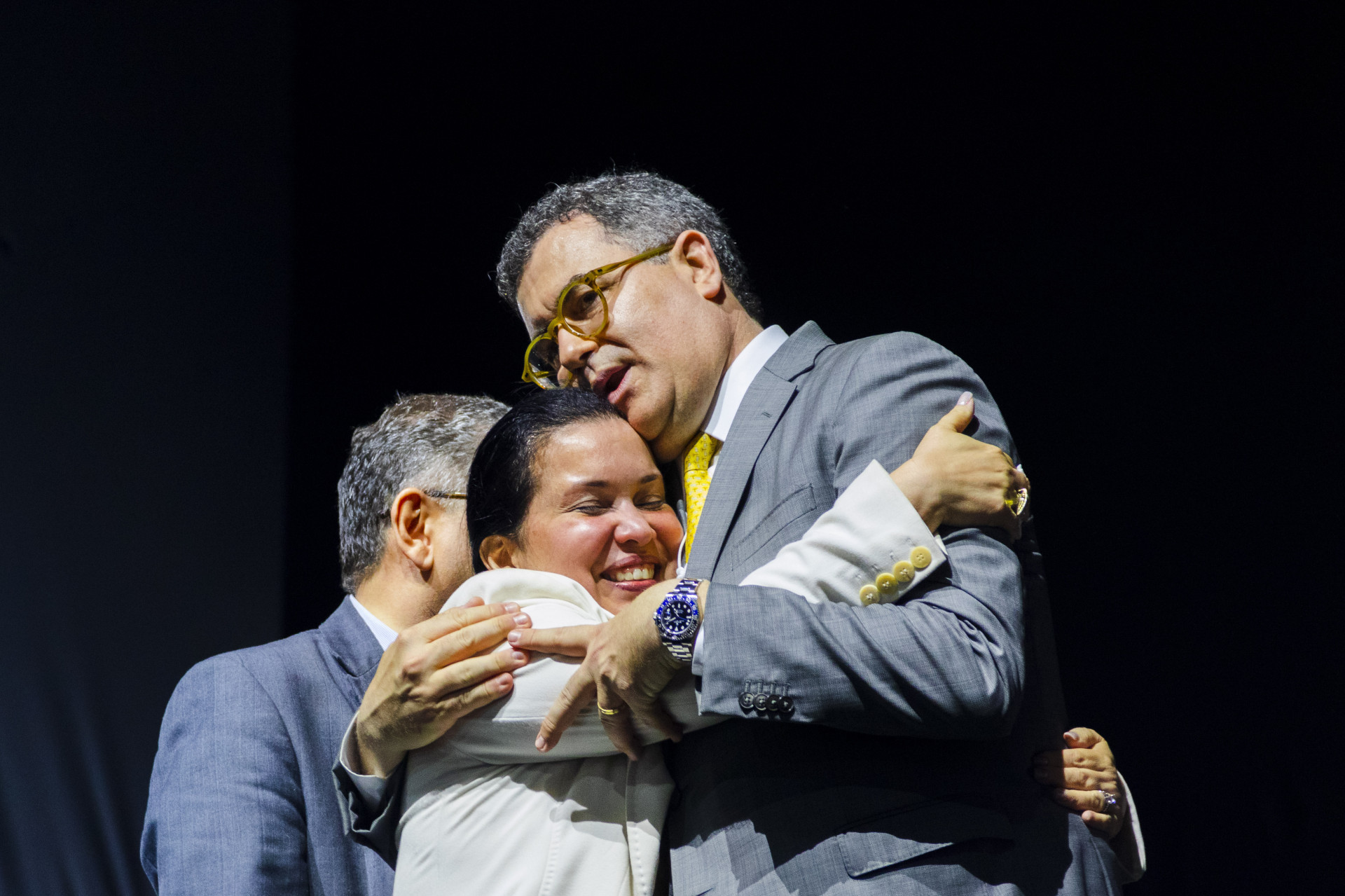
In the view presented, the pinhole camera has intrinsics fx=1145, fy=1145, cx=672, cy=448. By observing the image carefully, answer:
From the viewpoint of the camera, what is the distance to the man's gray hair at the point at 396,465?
105 inches

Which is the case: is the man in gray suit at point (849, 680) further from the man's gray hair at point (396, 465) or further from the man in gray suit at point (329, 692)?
the man's gray hair at point (396, 465)

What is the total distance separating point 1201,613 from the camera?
3.22 meters

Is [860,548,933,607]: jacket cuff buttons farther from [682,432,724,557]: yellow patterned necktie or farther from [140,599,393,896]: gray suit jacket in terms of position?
[140,599,393,896]: gray suit jacket

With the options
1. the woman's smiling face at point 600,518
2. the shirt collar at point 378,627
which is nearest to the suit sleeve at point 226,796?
the shirt collar at point 378,627

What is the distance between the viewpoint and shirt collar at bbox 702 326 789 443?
204 cm

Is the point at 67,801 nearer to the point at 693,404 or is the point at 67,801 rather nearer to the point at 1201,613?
the point at 693,404

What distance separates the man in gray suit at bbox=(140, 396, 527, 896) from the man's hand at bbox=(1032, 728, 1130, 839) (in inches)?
30.0

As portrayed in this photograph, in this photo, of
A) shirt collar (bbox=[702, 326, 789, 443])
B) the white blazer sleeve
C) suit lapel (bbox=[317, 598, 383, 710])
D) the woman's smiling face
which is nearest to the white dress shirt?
shirt collar (bbox=[702, 326, 789, 443])

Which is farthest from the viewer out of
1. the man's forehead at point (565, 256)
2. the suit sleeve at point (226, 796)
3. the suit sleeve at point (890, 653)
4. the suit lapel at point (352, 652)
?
the suit lapel at point (352, 652)

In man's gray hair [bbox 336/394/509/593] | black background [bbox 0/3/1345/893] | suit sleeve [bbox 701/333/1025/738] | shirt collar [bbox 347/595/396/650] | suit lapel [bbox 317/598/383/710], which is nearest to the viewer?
suit sleeve [bbox 701/333/1025/738]

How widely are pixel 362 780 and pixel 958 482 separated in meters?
1.03

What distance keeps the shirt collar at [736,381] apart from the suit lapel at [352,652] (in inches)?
35.1

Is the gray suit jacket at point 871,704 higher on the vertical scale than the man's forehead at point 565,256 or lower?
lower

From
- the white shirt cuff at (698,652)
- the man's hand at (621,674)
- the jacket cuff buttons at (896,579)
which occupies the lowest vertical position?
the man's hand at (621,674)
